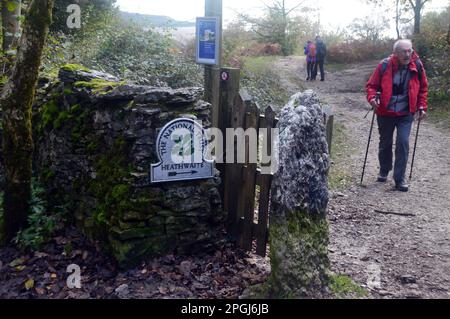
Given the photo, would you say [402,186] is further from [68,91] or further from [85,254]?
[68,91]

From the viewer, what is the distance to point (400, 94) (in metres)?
6.94

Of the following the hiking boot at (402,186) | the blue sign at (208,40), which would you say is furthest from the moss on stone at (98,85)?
the hiking boot at (402,186)

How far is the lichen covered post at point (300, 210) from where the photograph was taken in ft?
12.5

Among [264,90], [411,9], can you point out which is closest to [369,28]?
[411,9]

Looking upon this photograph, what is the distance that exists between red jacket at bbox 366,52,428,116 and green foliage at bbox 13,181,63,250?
15.4ft

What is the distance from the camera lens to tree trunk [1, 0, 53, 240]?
485 centimetres

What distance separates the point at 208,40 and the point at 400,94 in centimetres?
319

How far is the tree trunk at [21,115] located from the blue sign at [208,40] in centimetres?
159

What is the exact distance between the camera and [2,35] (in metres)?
6.73

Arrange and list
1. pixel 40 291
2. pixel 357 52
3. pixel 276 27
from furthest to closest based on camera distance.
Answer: pixel 276 27, pixel 357 52, pixel 40 291

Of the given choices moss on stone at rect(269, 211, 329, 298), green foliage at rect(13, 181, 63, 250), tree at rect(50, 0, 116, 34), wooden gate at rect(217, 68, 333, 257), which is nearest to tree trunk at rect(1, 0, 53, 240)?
green foliage at rect(13, 181, 63, 250)

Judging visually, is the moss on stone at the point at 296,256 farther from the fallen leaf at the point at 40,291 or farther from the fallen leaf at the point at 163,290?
the fallen leaf at the point at 40,291
